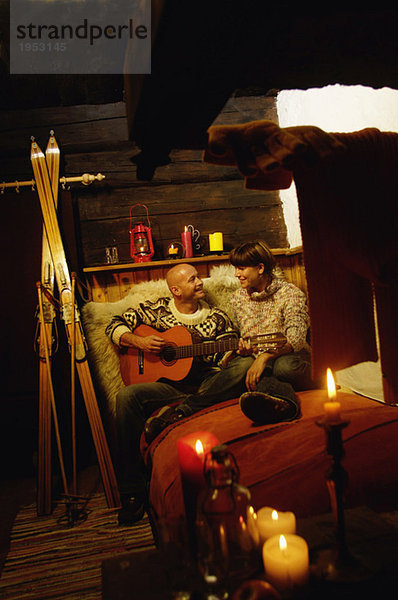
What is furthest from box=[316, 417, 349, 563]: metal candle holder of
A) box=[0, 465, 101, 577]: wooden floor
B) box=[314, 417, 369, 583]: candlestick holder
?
box=[0, 465, 101, 577]: wooden floor

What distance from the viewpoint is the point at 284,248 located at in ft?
11.6

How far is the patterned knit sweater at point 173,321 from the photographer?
9.16 ft

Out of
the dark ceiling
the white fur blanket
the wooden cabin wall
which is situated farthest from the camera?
the wooden cabin wall

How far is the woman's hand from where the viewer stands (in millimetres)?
2422

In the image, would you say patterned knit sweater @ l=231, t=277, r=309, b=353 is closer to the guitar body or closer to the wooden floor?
the guitar body

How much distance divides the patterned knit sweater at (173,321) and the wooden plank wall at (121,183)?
0.65 m

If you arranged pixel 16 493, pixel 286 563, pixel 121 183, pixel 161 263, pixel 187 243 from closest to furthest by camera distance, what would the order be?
pixel 286 563 → pixel 16 493 → pixel 161 263 → pixel 187 243 → pixel 121 183

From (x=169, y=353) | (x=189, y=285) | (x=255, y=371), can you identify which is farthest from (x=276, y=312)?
(x=169, y=353)

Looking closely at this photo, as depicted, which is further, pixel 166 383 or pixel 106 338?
pixel 106 338

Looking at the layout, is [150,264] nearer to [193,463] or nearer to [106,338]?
[106,338]

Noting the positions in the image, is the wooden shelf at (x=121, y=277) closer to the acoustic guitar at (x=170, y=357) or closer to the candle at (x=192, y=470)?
the acoustic guitar at (x=170, y=357)

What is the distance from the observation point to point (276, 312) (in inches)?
107

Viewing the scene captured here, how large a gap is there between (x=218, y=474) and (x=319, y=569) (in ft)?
1.02

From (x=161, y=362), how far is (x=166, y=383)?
135 millimetres
